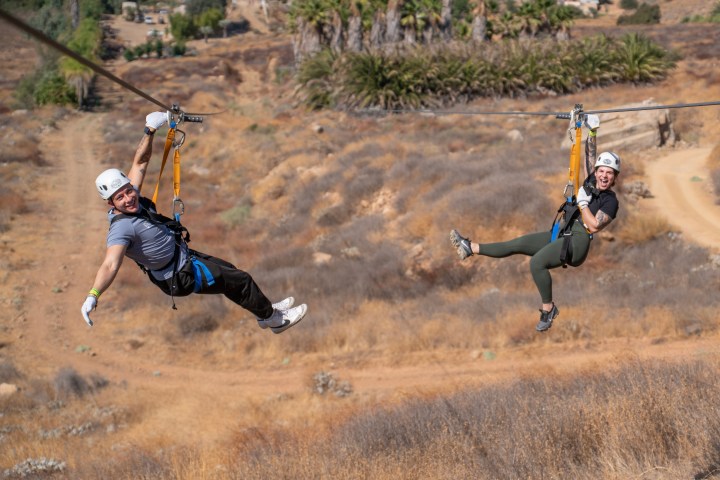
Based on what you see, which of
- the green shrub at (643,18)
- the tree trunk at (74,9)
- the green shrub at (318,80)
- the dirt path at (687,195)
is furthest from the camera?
the green shrub at (643,18)

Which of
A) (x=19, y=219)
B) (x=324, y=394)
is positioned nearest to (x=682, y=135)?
(x=324, y=394)

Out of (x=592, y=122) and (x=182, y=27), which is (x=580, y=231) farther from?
(x=182, y=27)

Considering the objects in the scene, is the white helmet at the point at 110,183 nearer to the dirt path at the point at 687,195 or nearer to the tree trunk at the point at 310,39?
the dirt path at the point at 687,195

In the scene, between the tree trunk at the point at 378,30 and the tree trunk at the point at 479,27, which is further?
the tree trunk at the point at 479,27

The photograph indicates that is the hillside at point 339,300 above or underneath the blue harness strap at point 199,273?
underneath

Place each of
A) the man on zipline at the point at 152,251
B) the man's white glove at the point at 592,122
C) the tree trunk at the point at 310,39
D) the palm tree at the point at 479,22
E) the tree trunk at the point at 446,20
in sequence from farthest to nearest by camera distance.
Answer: the tree trunk at the point at 310,39
the palm tree at the point at 479,22
the tree trunk at the point at 446,20
the man's white glove at the point at 592,122
the man on zipline at the point at 152,251

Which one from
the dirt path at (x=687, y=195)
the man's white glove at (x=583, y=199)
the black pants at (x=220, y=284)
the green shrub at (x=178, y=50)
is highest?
the man's white glove at (x=583, y=199)

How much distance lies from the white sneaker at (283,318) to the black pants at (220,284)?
158 mm

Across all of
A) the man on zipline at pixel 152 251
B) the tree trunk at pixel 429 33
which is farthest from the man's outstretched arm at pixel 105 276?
the tree trunk at pixel 429 33

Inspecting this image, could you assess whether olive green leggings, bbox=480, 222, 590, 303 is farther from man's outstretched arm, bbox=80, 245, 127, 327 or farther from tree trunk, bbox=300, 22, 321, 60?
tree trunk, bbox=300, 22, 321, 60

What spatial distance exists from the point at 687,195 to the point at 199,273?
18717 millimetres

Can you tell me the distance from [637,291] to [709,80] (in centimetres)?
2423

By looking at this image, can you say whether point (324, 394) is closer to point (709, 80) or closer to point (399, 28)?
point (709, 80)

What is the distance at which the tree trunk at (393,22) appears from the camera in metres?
44.7
